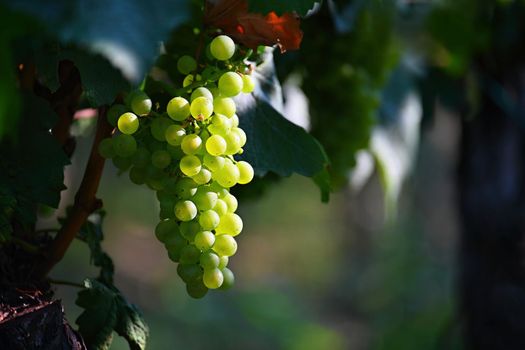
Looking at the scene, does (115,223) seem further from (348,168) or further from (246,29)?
(246,29)

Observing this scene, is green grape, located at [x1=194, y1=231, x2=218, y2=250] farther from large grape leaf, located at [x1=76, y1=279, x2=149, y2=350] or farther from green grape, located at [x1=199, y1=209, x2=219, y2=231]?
large grape leaf, located at [x1=76, y1=279, x2=149, y2=350]

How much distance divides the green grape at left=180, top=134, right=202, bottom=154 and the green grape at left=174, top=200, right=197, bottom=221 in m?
0.04

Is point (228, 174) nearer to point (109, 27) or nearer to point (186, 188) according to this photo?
point (186, 188)

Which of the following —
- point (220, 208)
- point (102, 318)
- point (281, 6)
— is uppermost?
point (281, 6)

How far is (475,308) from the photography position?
56.6 inches

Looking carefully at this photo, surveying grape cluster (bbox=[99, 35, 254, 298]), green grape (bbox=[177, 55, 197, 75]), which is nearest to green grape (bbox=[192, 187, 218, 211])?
grape cluster (bbox=[99, 35, 254, 298])

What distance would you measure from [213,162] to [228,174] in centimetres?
2

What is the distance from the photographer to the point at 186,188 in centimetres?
58

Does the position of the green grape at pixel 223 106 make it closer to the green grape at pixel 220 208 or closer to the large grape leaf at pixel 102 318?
the green grape at pixel 220 208

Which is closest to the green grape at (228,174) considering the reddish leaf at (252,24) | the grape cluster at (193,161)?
the grape cluster at (193,161)

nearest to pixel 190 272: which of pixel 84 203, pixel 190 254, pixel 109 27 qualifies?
pixel 190 254

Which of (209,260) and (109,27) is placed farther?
(209,260)

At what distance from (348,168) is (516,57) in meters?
0.54

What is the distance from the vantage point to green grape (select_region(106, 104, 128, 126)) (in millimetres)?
602
